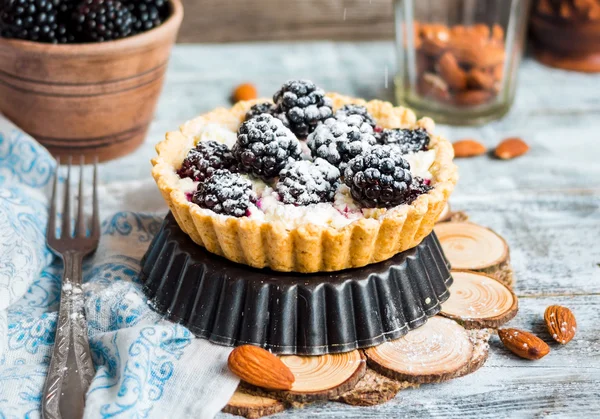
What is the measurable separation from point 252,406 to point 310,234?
Result: 13.9 inches

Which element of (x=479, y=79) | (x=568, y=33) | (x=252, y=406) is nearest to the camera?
(x=252, y=406)

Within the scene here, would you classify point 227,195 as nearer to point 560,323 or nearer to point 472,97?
point 560,323

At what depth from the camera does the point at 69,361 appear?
1.59 meters

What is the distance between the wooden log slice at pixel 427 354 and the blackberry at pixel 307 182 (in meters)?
0.34

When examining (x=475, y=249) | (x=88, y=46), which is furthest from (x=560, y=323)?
(x=88, y=46)

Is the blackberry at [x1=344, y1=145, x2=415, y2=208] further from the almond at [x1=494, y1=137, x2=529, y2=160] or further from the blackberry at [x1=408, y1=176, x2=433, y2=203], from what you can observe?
the almond at [x1=494, y1=137, x2=529, y2=160]

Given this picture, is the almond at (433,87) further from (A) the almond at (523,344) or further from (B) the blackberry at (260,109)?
(A) the almond at (523,344)

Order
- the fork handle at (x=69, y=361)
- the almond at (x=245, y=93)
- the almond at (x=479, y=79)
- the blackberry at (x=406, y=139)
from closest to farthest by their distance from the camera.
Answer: the fork handle at (x=69, y=361), the blackberry at (x=406, y=139), the almond at (x=479, y=79), the almond at (x=245, y=93)

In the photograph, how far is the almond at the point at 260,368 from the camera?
59.7 inches

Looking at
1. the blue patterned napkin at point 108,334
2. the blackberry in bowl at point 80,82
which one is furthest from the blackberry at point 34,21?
the blue patterned napkin at point 108,334

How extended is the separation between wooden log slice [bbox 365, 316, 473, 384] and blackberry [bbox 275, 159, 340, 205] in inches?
13.5

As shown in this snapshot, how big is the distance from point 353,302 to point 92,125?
3.86ft

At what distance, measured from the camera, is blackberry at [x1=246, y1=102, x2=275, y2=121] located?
1938 mm

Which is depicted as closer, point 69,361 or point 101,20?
point 69,361
